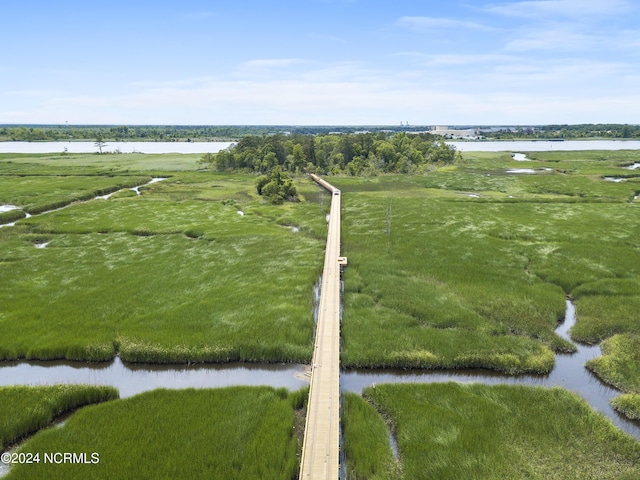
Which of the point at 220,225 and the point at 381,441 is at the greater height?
the point at 220,225

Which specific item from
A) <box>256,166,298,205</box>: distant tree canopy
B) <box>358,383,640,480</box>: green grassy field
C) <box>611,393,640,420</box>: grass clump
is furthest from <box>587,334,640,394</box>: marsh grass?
<box>256,166,298,205</box>: distant tree canopy

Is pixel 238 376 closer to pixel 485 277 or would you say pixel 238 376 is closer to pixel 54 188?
pixel 485 277

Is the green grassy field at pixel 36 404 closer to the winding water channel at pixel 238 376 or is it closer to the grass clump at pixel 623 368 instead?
the winding water channel at pixel 238 376

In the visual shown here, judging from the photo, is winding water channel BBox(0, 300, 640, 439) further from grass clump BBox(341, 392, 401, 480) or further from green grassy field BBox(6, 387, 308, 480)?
grass clump BBox(341, 392, 401, 480)

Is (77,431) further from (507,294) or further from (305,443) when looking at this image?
(507,294)

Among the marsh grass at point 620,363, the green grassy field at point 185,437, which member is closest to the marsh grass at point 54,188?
the green grassy field at point 185,437

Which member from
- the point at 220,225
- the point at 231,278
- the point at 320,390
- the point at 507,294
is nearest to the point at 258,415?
the point at 320,390
